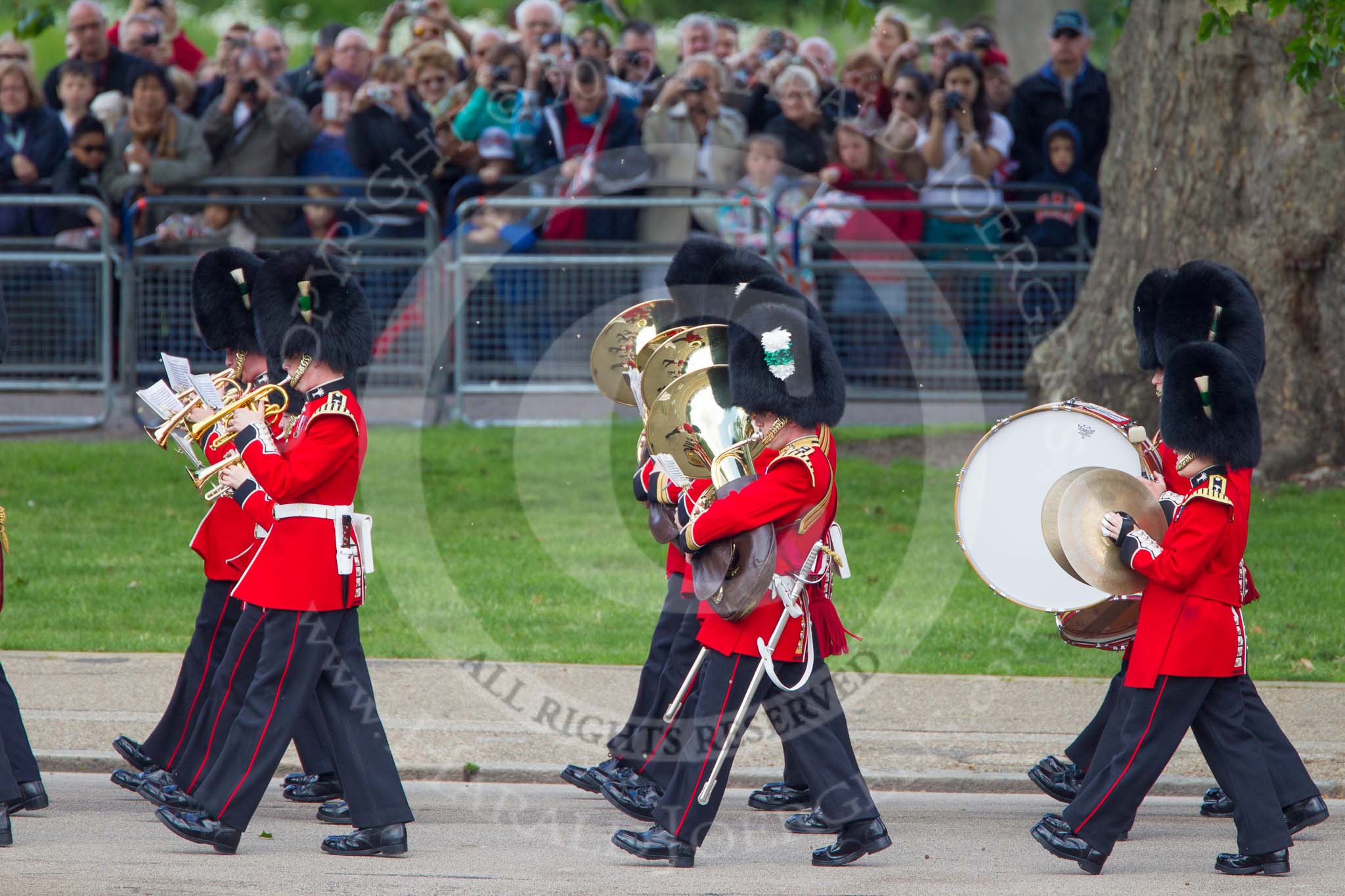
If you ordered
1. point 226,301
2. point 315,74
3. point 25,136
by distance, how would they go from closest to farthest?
point 226,301, point 25,136, point 315,74

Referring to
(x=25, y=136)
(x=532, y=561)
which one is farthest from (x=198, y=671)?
(x=25, y=136)

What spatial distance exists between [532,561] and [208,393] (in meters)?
4.40

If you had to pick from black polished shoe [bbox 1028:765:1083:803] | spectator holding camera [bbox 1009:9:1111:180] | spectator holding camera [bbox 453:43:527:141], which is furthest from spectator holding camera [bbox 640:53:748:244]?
black polished shoe [bbox 1028:765:1083:803]

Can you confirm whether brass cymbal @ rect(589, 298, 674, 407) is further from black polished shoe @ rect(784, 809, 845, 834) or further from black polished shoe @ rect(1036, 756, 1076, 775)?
black polished shoe @ rect(1036, 756, 1076, 775)

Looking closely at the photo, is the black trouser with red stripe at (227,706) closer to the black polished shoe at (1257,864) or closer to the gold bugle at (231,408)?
the gold bugle at (231,408)

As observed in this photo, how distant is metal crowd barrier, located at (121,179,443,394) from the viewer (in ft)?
42.2

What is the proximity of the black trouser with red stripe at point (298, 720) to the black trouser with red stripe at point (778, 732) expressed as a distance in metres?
0.88

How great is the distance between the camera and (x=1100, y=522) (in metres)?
5.95

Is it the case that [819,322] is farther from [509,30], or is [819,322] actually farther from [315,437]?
[509,30]

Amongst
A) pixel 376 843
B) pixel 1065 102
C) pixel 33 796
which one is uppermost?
pixel 1065 102

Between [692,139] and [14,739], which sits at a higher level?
[692,139]

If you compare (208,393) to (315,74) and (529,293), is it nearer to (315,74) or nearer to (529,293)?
(529,293)

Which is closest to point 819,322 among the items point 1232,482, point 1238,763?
point 1232,482

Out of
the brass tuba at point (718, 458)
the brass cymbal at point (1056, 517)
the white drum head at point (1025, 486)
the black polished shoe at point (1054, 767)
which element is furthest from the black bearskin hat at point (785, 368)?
the black polished shoe at point (1054, 767)
